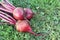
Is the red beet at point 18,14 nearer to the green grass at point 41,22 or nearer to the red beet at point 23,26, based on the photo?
the red beet at point 23,26

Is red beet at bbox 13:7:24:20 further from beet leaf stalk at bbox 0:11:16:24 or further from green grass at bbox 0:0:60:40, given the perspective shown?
green grass at bbox 0:0:60:40

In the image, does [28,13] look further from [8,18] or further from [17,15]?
[8,18]

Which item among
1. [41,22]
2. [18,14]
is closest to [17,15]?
[18,14]

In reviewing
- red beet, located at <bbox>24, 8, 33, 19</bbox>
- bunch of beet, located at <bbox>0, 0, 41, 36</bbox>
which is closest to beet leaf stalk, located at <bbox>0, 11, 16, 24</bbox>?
bunch of beet, located at <bbox>0, 0, 41, 36</bbox>

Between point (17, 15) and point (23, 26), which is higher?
point (17, 15)

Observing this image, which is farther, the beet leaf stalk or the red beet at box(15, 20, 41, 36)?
the beet leaf stalk

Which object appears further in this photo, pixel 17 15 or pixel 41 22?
pixel 41 22

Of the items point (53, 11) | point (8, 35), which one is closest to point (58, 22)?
point (53, 11)
